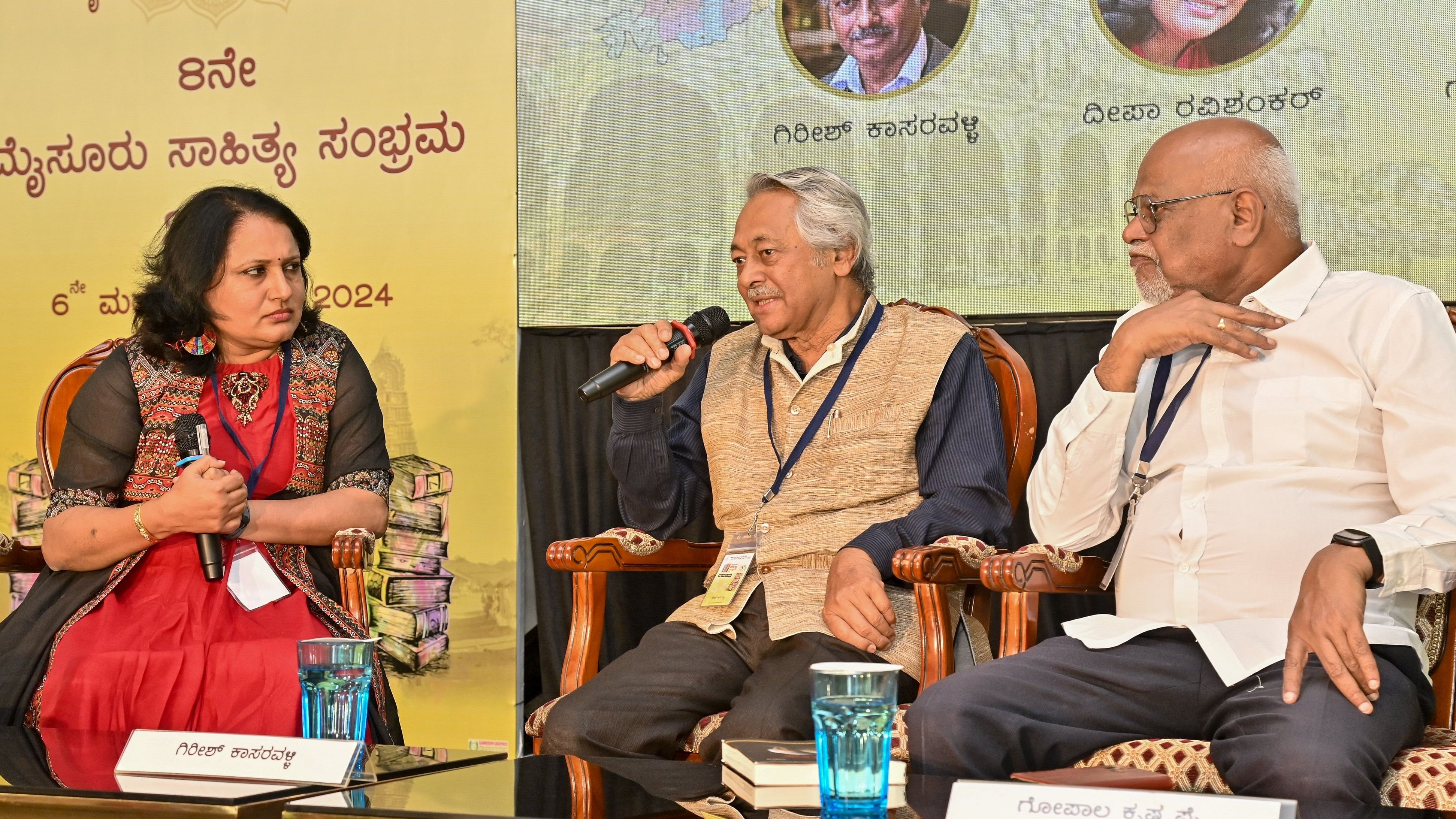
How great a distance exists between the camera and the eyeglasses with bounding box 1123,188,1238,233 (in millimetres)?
2230

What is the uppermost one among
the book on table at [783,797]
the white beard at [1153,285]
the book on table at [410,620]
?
the white beard at [1153,285]

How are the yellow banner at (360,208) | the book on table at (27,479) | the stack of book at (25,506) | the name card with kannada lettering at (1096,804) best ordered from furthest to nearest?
1. the book on table at (27,479)
2. the stack of book at (25,506)
3. the yellow banner at (360,208)
4. the name card with kannada lettering at (1096,804)

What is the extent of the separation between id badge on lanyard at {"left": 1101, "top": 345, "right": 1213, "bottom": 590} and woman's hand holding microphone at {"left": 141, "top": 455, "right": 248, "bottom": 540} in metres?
1.55

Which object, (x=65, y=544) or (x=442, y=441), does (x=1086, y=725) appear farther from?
(x=442, y=441)

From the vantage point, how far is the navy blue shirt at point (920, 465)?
8.25 ft

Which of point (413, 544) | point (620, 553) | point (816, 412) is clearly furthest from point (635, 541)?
point (413, 544)

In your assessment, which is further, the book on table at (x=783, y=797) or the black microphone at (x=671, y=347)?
the black microphone at (x=671, y=347)

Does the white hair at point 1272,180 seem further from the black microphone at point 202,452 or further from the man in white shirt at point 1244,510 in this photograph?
the black microphone at point 202,452

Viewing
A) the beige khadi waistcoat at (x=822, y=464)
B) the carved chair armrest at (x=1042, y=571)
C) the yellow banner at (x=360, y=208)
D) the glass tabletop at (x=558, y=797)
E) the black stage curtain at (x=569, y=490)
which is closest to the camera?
the glass tabletop at (x=558, y=797)

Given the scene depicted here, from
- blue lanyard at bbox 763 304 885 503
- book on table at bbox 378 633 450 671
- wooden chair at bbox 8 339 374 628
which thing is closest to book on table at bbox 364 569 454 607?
book on table at bbox 378 633 450 671

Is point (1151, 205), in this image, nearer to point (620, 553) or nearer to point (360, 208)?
point (620, 553)

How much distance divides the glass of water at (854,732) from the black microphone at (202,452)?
145 cm

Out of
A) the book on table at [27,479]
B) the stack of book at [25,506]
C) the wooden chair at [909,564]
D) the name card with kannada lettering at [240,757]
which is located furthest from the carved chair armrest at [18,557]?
the book on table at [27,479]

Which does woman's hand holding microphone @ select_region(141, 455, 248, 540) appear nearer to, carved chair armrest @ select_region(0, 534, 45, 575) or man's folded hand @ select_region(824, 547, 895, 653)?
carved chair armrest @ select_region(0, 534, 45, 575)
